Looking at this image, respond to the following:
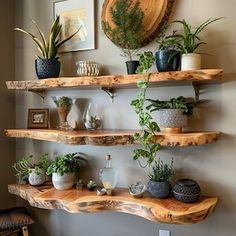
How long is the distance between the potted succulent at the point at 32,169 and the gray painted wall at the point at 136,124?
0.08 m

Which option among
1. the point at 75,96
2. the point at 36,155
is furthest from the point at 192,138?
the point at 36,155

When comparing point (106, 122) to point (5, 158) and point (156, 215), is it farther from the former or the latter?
point (5, 158)

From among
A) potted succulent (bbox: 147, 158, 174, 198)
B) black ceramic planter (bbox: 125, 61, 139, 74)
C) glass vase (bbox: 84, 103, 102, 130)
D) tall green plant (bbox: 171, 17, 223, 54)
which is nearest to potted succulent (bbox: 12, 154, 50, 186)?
glass vase (bbox: 84, 103, 102, 130)

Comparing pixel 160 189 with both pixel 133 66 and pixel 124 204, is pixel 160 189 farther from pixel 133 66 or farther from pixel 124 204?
pixel 133 66

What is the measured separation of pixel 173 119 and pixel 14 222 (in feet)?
4.82

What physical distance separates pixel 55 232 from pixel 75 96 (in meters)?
1.19

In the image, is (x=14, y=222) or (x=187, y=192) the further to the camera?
(x=14, y=222)

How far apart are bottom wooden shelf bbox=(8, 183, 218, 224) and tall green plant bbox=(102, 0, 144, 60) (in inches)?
41.2

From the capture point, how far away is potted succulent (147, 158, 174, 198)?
6.07 ft

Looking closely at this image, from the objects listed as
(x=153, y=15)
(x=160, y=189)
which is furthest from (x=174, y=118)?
(x=153, y=15)

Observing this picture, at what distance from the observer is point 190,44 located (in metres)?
1.80

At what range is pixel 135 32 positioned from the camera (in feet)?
6.40

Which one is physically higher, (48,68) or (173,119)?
(48,68)

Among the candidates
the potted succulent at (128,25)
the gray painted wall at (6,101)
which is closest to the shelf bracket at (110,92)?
the potted succulent at (128,25)
